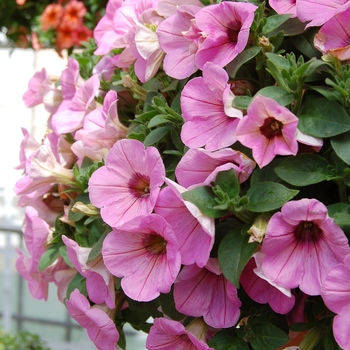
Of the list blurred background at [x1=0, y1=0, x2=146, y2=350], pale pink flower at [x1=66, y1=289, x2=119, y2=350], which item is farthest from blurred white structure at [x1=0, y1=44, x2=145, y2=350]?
pale pink flower at [x1=66, y1=289, x2=119, y2=350]

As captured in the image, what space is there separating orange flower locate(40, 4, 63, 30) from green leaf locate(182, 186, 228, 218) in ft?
4.63

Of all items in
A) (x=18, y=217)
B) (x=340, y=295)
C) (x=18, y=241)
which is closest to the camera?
(x=340, y=295)

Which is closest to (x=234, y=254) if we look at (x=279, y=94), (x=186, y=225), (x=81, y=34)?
(x=186, y=225)

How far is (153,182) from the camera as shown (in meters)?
0.51

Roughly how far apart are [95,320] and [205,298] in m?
0.12

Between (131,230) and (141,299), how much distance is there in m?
0.07

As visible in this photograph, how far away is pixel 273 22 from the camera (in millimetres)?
556

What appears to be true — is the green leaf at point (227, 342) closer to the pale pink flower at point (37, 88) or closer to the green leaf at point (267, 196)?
the green leaf at point (267, 196)

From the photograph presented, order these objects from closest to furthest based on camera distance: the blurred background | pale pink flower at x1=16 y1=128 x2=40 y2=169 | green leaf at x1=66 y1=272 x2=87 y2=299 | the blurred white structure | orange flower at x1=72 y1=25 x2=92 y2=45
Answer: green leaf at x1=66 y1=272 x2=87 y2=299, pale pink flower at x1=16 y1=128 x2=40 y2=169, orange flower at x1=72 y1=25 x2=92 y2=45, the blurred background, the blurred white structure

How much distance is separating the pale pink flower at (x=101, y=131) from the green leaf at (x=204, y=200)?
176mm

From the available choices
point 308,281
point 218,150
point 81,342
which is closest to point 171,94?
point 218,150

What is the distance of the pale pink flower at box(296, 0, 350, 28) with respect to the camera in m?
0.52

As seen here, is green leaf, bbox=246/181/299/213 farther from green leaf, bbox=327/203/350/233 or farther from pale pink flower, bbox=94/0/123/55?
pale pink flower, bbox=94/0/123/55

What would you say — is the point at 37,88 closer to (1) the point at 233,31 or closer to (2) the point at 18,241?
(1) the point at 233,31
